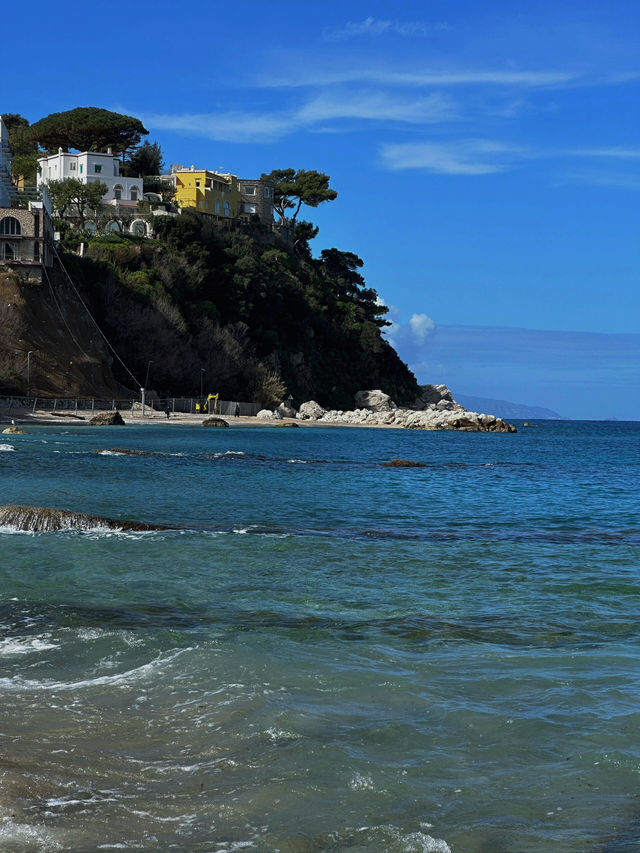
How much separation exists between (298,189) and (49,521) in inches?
4514

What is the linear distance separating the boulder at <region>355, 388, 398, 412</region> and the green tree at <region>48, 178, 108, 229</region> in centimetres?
3682

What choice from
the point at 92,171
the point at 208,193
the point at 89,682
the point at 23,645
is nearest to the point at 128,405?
the point at 92,171

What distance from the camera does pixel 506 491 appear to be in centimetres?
2961

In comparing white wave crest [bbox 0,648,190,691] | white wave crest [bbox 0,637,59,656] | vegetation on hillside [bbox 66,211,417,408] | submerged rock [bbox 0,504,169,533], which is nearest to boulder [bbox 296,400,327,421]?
vegetation on hillside [bbox 66,211,417,408]

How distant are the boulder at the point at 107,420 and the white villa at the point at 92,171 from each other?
49511mm

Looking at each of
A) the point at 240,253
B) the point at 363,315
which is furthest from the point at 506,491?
the point at 363,315

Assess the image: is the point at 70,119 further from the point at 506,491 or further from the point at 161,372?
the point at 506,491

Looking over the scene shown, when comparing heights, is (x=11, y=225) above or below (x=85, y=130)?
below

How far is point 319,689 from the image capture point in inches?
313

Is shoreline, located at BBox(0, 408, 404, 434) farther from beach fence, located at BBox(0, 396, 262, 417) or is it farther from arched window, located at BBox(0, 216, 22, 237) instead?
arched window, located at BBox(0, 216, 22, 237)

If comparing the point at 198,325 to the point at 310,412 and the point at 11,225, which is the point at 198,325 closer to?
the point at 310,412

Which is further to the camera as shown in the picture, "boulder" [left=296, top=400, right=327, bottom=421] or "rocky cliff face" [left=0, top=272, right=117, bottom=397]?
"boulder" [left=296, top=400, right=327, bottom=421]

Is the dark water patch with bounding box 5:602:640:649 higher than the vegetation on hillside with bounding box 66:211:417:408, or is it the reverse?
the vegetation on hillside with bounding box 66:211:417:408

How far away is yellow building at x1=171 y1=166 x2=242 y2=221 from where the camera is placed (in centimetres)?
11525
